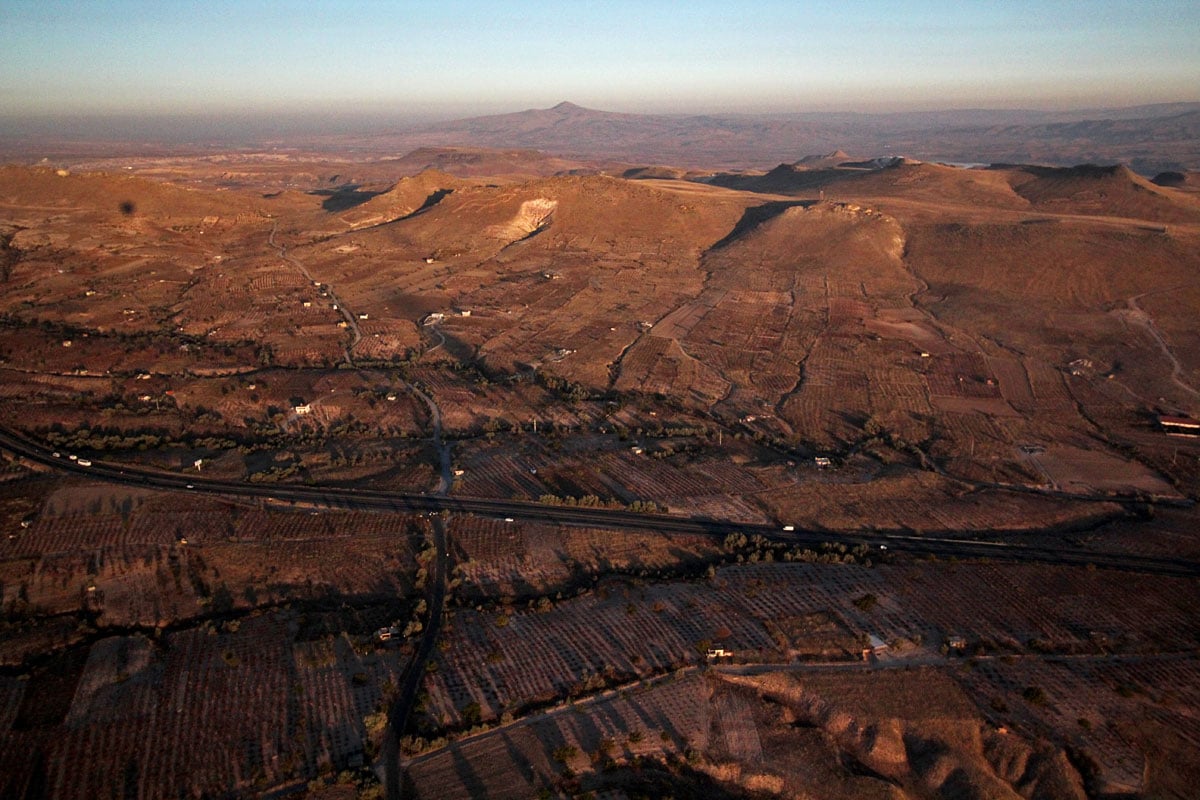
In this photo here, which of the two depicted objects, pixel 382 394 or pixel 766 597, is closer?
pixel 766 597

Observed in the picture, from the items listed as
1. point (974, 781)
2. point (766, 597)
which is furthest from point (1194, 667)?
point (766, 597)

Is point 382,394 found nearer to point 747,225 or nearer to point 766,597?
point 766,597

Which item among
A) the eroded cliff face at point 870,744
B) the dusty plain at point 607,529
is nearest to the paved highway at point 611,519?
the dusty plain at point 607,529

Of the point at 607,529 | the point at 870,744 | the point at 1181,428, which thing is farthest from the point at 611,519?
the point at 1181,428

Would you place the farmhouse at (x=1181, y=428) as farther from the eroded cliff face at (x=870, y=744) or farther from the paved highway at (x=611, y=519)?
the eroded cliff face at (x=870, y=744)

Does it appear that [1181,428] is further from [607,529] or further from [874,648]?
[607,529]

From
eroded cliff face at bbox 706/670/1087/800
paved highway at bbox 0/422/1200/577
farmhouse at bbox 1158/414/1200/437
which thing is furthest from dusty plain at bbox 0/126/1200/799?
farmhouse at bbox 1158/414/1200/437

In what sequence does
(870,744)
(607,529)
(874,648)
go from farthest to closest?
1. (607,529)
2. (874,648)
3. (870,744)
